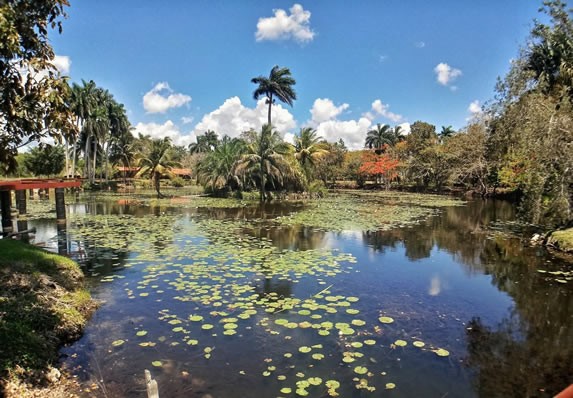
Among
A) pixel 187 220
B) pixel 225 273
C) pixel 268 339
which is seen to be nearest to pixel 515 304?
pixel 268 339

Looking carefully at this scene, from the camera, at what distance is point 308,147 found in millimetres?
39281

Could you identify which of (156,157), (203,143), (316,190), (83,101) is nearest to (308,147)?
(316,190)

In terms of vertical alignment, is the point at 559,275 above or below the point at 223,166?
below

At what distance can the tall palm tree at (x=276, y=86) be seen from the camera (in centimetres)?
4097

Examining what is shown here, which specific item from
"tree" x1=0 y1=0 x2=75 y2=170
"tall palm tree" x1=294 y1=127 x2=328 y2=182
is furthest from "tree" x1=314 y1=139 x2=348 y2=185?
"tree" x1=0 y1=0 x2=75 y2=170

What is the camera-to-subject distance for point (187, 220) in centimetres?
1950

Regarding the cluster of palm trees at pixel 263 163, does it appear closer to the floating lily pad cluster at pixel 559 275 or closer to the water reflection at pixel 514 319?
the water reflection at pixel 514 319

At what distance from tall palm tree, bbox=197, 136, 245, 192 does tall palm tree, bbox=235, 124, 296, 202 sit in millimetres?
1490

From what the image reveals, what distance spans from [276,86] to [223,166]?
Answer: 12324 millimetres

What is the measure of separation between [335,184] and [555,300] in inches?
2059

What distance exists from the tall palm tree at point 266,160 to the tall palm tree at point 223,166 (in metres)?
1.49

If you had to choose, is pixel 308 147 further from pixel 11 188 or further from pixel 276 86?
pixel 11 188

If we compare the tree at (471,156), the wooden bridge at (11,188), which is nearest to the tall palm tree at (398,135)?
the tree at (471,156)

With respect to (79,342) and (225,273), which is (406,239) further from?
(79,342)
